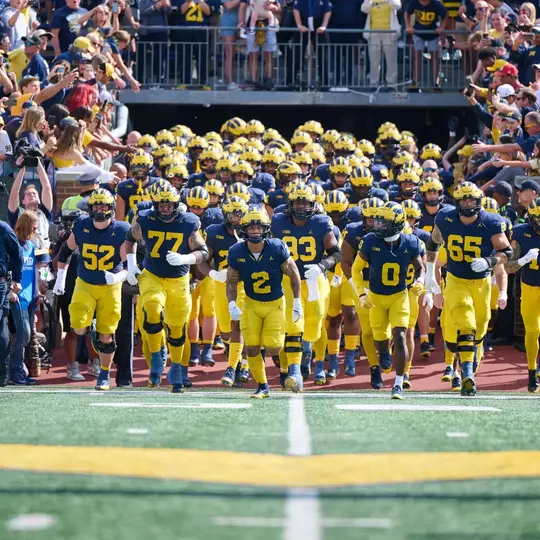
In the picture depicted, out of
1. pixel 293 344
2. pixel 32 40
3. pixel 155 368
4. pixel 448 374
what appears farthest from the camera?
pixel 32 40

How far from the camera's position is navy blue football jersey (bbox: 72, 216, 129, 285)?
1227 cm

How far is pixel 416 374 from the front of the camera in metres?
14.1

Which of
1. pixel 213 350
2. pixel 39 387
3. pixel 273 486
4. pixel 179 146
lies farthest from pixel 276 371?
pixel 273 486

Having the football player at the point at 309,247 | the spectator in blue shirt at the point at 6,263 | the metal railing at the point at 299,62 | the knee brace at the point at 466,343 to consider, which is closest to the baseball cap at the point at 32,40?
the metal railing at the point at 299,62

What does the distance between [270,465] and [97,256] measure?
6.20 m

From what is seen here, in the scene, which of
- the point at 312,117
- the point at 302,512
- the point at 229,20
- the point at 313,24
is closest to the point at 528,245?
the point at 302,512

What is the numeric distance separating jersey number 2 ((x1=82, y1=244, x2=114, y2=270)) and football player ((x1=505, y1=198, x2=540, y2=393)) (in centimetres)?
357

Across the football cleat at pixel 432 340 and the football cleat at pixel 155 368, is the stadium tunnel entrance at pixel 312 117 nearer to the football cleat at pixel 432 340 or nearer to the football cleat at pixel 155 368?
the football cleat at pixel 432 340

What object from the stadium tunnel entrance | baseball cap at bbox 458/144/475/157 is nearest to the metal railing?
the stadium tunnel entrance

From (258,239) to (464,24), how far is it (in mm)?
11297

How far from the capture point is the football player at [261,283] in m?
11.5

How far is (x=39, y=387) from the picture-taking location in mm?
12203

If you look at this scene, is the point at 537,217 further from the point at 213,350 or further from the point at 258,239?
the point at 213,350

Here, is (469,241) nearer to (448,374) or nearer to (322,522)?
(448,374)
